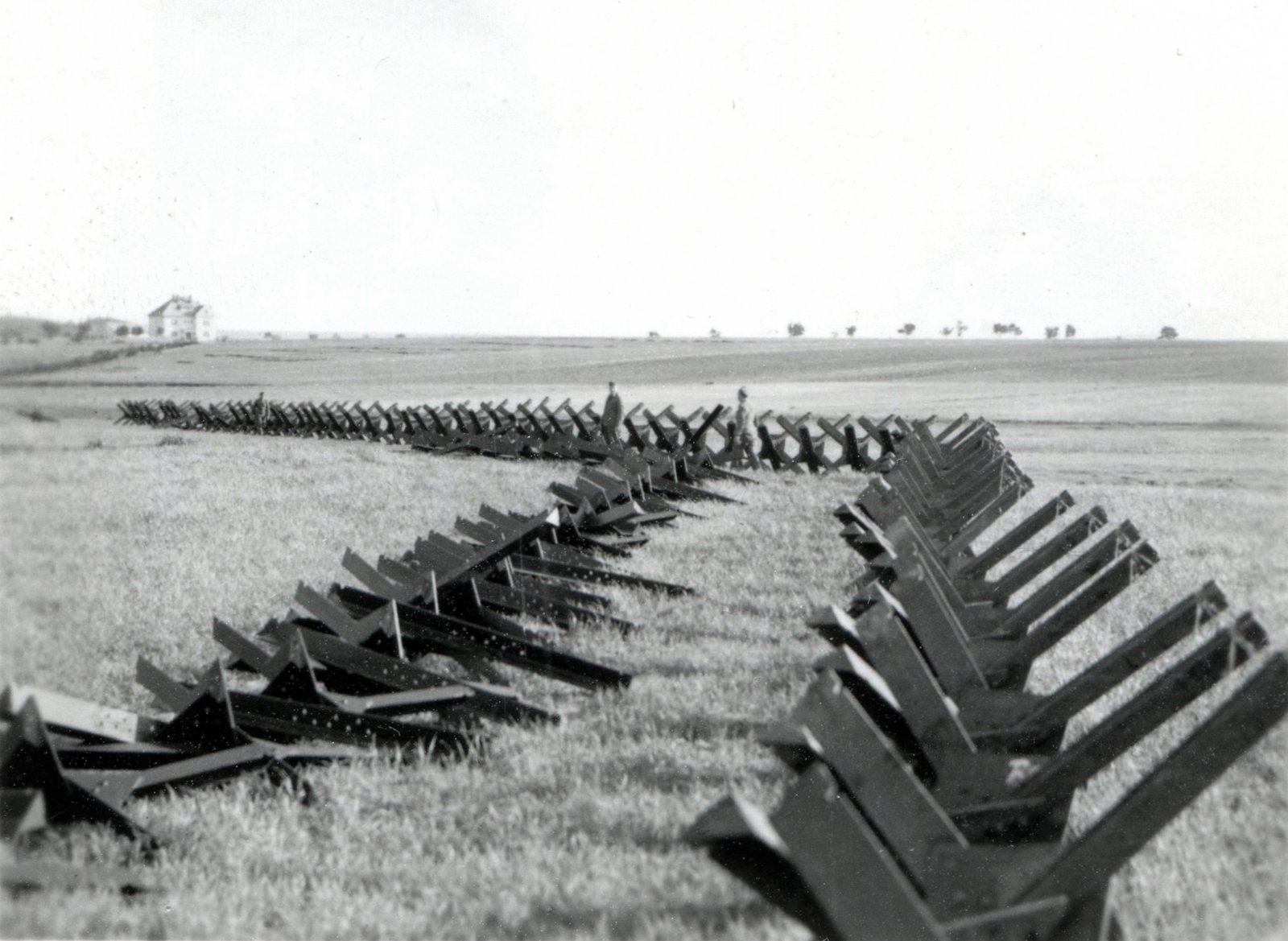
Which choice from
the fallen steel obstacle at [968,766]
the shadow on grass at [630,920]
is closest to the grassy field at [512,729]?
the shadow on grass at [630,920]

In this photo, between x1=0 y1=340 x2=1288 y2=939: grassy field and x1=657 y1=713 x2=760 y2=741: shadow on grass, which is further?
x1=657 y1=713 x2=760 y2=741: shadow on grass

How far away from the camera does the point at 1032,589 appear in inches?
286

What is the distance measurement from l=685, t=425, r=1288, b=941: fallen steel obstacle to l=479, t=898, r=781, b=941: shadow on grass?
1.46ft

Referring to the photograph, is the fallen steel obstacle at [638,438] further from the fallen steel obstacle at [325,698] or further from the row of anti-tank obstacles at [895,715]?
the row of anti-tank obstacles at [895,715]

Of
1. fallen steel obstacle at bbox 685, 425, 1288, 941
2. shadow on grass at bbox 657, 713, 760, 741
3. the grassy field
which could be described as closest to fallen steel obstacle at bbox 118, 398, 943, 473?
the grassy field

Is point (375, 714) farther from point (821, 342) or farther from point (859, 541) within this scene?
point (821, 342)

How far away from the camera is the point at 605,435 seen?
1980 centimetres

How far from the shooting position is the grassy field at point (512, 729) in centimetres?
283

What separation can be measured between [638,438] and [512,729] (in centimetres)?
1540

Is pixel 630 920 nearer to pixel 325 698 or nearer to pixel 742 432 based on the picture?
pixel 325 698

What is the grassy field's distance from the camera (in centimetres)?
283

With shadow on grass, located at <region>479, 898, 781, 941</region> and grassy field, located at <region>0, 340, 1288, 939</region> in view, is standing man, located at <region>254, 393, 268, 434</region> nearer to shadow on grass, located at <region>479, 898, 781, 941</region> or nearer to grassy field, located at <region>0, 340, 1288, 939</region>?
grassy field, located at <region>0, 340, 1288, 939</region>

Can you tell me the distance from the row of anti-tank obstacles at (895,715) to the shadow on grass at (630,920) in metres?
0.47

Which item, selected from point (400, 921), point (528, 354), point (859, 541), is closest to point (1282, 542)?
point (859, 541)
